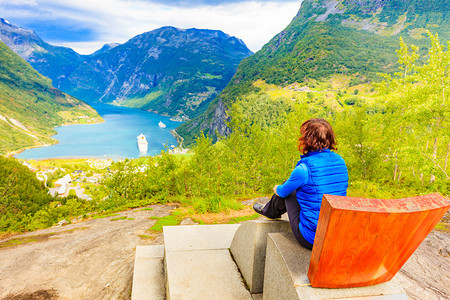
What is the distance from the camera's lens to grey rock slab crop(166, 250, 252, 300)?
3.33 metres

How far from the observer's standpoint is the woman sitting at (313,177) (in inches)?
100

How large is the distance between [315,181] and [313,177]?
0.04 meters

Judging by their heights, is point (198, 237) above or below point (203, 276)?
below

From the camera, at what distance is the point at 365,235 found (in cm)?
188

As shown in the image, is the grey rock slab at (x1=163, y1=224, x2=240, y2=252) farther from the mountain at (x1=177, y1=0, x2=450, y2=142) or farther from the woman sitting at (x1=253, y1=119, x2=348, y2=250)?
the mountain at (x1=177, y1=0, x2=450, y2=142)

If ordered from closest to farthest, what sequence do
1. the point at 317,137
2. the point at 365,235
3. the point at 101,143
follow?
the point at 365,235, the point at 317,137, the point at 101,143

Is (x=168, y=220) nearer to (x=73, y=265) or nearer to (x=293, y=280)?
(x=73, y=265)

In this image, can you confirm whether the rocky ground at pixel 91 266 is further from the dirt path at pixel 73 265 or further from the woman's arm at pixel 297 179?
the woman's arm at pixel 297 179

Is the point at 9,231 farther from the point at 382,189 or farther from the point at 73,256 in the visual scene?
the point at 382,189

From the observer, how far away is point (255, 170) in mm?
14414

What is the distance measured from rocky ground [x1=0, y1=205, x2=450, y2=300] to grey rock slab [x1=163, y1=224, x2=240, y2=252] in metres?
0.84

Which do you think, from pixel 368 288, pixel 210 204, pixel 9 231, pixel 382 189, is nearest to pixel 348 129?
pixel 382 189

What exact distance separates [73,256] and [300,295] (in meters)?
4.71

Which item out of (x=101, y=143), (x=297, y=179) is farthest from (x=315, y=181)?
(x=101, y=143)
